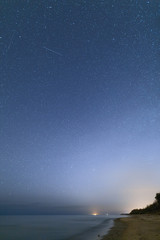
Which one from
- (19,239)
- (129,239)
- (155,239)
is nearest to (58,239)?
(19,239)

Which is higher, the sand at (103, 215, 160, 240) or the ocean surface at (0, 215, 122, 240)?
the sand at (103, 215, 160, 240)

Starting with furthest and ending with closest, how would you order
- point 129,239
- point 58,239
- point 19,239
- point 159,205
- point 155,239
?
point 159,205 → point 19,239 → point 58,239 → point 129,239 → point 155,239

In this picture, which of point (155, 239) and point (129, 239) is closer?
point (155, 239)

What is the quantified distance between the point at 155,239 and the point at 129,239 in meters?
2.51

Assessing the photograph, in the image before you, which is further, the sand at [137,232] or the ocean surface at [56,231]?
the ocean surface at [56,231]

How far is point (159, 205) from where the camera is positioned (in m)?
68.7

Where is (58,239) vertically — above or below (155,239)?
below

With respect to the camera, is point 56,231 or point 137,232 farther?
point 56,231

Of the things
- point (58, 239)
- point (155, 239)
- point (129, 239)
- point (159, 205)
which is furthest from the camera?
point (159, 205)

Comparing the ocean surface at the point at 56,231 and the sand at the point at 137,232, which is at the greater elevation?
the sand at the point at 137,232

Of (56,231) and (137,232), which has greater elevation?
(137,232)

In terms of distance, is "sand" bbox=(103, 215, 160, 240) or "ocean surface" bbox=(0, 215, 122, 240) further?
"ocean surface" bbox=(0, 215, 122, 240)

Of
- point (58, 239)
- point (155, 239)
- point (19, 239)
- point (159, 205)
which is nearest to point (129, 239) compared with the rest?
point (155, 239)

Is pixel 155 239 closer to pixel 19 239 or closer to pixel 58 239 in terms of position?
pixel 58 239
